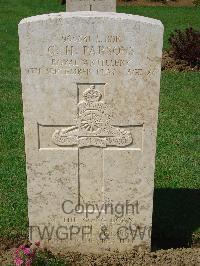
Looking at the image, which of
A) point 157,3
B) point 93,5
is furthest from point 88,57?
point 157,3

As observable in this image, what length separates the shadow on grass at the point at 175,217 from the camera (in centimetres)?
473

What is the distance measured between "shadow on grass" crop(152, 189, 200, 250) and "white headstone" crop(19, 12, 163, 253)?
40cm

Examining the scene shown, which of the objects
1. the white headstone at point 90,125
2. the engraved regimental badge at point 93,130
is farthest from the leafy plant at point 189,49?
the engraved regimental badge at point 93,130

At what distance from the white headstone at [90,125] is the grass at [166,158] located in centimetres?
63

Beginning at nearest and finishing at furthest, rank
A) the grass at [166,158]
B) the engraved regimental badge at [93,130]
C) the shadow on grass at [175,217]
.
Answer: the engraved regimental badge at [93,130] < the shadow on grass at [175,217] < the grass at [166,158]

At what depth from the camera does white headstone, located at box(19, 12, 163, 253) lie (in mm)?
3633

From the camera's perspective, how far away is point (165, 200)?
5375 millimetres

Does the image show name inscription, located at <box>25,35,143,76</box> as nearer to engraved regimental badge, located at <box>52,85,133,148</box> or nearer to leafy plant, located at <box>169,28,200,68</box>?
engraved regimental badge, located at <box>52,85,133,148</box>

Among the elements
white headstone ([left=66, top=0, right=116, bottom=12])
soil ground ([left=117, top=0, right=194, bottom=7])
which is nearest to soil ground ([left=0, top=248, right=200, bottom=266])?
white headstone ([left=66, top=0, right=116, bottom=12])

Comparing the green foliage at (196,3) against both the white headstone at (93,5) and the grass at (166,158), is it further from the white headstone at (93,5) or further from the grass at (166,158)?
the grass at (166,158)

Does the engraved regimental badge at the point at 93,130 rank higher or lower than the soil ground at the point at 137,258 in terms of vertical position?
higher

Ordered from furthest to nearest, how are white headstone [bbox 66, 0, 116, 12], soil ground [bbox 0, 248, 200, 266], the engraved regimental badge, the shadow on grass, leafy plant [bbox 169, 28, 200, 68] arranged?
1. leafy plant [bbox 169, 28, 200, 68]
2. white headstone [bbox 66, 0, 116, 12]
3. the shadow on grass
4. soil ground [bbox 0, 248, 200, 266]
5. the engraved regimental badge

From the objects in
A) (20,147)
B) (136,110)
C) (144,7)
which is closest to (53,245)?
(136,110)

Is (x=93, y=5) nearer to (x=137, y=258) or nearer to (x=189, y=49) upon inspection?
(x=189, y=49)
